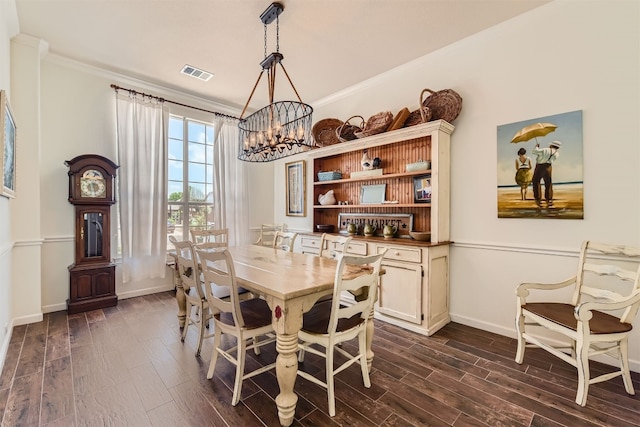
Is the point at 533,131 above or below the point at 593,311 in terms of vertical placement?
above

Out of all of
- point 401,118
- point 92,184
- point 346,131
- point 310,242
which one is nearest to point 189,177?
point 92,184

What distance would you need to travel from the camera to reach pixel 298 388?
6.66ft

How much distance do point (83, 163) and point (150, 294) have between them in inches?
78.2

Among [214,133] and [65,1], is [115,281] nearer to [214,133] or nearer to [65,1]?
[214,133]

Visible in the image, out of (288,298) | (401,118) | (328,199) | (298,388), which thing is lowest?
(298,388)

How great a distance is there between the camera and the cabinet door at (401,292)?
2965 millimetres

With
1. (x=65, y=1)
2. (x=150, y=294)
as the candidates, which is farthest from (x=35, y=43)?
(x=150, y=294)

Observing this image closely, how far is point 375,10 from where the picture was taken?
8.61 ft

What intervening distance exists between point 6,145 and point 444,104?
13.3 ft

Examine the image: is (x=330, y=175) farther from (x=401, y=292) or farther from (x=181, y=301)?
(x=181, y=301)

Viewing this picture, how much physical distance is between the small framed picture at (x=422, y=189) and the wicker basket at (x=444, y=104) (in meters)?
0.67

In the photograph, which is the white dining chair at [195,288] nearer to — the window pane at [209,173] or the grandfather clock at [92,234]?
the grandfather clock at [92,234]

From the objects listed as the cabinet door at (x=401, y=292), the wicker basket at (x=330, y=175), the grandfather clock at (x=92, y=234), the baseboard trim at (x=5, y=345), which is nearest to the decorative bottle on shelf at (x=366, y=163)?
the wicker basket at (x=330, y=175)

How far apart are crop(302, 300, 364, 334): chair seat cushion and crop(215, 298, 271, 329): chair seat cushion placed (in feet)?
0.93
